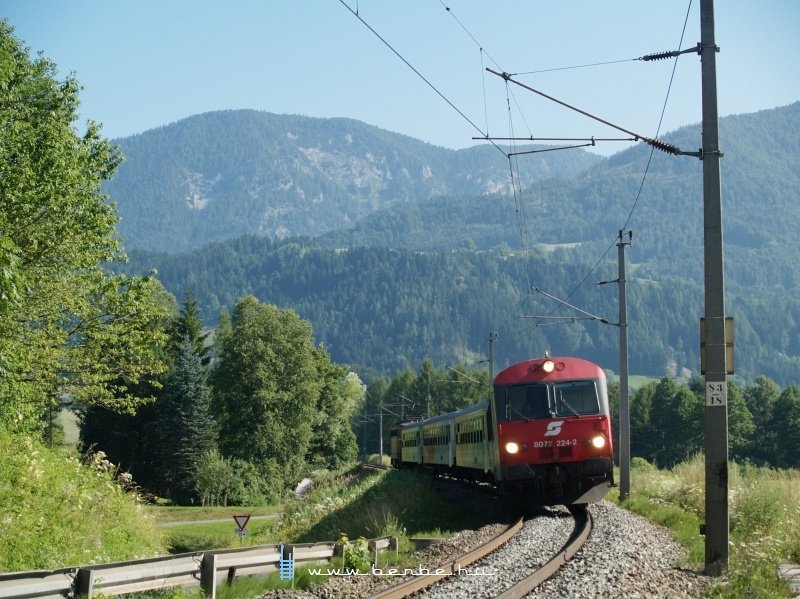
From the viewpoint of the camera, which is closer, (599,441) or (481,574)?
(481,574)

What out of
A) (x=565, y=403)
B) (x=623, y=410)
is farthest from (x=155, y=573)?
(x=623, y=410)

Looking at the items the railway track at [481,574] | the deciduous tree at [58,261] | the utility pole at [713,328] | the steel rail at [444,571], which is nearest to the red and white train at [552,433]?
the steel rail at [444,571]

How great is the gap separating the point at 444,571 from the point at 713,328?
5030mm

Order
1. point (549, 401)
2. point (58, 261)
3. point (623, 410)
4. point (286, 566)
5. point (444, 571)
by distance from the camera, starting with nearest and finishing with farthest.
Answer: point (286, 566) < point (444, 571) < point (549, 401) < point (58, 261) < point (623, 410)

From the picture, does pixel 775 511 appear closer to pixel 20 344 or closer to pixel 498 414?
pixel 498 414

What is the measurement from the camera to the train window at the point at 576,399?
67.1 feet

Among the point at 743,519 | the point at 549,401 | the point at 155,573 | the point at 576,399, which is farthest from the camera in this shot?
the point at 576,399

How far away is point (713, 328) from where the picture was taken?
13359mm

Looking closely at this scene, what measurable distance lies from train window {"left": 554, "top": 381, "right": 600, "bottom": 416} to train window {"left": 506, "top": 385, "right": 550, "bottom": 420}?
281 mm

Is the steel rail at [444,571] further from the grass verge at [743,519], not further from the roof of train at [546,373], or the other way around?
the roof of train at [546,373]

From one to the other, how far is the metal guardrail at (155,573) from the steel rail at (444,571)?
170cm

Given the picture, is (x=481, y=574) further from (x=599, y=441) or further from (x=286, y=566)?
(x=599, y=441)

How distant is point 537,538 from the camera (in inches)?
645

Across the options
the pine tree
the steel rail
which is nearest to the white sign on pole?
the steel rail
